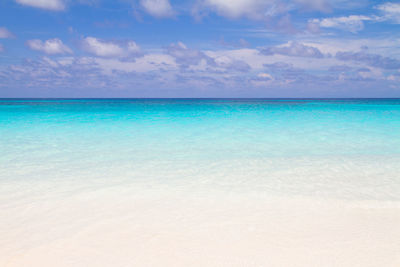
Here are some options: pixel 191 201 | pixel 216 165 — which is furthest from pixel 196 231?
pixel 216 165

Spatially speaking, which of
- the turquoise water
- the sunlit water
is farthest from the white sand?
the turquoise water

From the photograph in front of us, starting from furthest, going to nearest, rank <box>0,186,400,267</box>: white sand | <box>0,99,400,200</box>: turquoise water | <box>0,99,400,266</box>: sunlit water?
1. <box>0,99,400,200</box>: turquoise water
2. <box>0,99,400,266</box>: sunlit water
3. <box>0,186,400,267</box>: white sand

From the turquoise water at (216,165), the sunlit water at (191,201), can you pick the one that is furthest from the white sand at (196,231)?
the turquoise water at (216,165)

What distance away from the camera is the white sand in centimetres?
233

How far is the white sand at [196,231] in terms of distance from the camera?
2.33 metres

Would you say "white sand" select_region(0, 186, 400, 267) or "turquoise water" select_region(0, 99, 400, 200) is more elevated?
"turquoise water" select_region(0, 99, 400, 200)

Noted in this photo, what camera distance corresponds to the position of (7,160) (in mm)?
5840

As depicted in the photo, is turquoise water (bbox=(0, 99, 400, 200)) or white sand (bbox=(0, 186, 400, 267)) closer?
white sand (bbox=(0, 186, 400, 267))

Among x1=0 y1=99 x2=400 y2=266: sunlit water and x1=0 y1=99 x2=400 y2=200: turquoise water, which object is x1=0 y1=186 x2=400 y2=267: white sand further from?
x1=0 y1=99 x2=400 y2=200: turquoise water

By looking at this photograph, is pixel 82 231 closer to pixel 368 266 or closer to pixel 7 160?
pixel 368 266

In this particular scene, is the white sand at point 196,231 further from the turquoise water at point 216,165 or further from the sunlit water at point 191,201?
the turquoise water at point 216,165

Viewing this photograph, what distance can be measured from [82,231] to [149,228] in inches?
26.5

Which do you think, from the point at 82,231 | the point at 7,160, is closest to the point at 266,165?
the point at 82,231

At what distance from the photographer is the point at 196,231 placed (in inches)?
110
